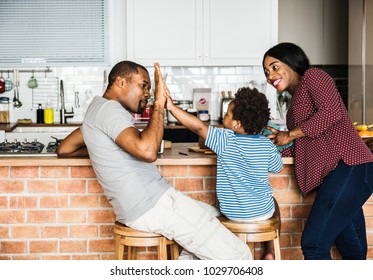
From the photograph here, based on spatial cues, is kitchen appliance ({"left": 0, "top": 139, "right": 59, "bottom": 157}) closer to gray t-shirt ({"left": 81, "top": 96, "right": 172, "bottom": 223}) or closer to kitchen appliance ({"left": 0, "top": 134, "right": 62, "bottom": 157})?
kitchen appliance ({"left": 0, "top": 134, "right": 62, "bottom": 157})

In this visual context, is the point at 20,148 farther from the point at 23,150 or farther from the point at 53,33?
the point at 53,33

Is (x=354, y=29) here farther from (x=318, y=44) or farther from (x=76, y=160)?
(x=76, y=160)

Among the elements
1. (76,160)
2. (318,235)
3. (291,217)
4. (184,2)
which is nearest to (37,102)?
(184,2)

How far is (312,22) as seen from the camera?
6730 mm

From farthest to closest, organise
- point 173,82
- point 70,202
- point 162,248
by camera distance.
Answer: point 173,82
point 70,202
point 162,248

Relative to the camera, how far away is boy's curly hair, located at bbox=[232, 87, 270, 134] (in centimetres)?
264

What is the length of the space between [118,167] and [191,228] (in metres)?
0.43

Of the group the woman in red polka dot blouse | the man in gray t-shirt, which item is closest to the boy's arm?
the man in gray t-shirt

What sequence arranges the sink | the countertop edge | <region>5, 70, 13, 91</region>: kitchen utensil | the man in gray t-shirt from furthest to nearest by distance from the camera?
<region>5, 70, 13, 91</region>: kitchen utensil, the sink, the countertop edge, the man in gray t-shirt

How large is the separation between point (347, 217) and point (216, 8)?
11.4 ft

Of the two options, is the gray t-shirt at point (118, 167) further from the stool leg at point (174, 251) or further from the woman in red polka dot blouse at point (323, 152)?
the woman in red polka dot blouse at point (323, 152)

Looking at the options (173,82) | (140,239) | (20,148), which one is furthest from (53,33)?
(140,239)

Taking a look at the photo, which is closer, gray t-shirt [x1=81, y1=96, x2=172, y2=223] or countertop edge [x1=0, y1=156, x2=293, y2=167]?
gray t-shirt [x1=81, y1=96, x2=172, y2=223]

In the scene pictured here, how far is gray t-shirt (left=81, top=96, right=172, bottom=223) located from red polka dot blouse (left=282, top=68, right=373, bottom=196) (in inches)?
31.5
